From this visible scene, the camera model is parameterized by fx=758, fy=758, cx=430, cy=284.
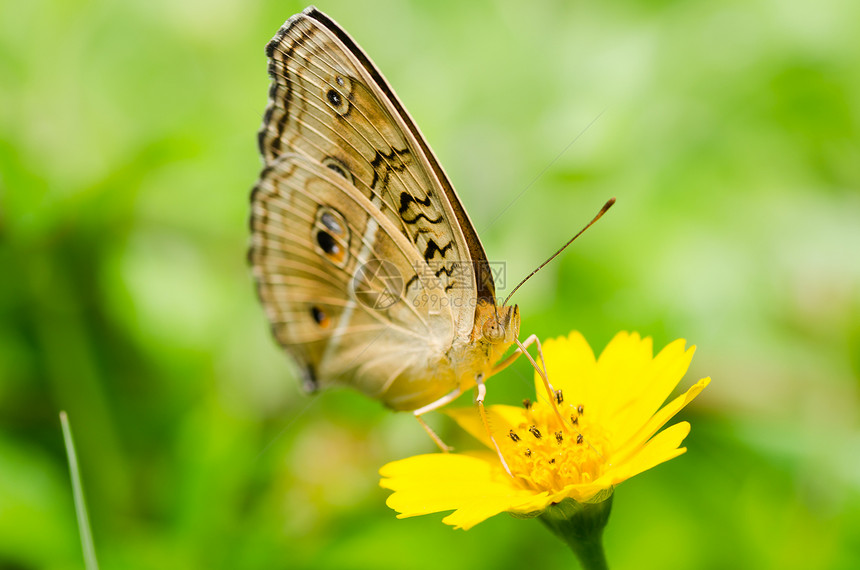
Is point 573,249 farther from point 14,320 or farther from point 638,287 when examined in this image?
point 14,320

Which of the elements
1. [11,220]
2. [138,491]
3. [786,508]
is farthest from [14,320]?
[786,508]

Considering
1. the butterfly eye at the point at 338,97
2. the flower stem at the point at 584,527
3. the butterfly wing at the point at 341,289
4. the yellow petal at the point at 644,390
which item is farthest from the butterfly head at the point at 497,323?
the butterfly eye at the point at 338,97

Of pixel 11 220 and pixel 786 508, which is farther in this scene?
pixel 11 220

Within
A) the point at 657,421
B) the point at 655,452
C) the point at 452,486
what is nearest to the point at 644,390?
the point at 657,421

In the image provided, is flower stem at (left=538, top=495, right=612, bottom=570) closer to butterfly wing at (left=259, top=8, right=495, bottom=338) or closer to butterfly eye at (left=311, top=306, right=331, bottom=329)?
butterfly wing at (left=259, top=8, right=495, bottom=338)

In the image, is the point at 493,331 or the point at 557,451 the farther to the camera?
the point at 493,331

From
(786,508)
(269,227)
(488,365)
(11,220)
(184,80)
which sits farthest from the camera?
(184,80)

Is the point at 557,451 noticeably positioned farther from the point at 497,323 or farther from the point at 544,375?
the point at 497,323
